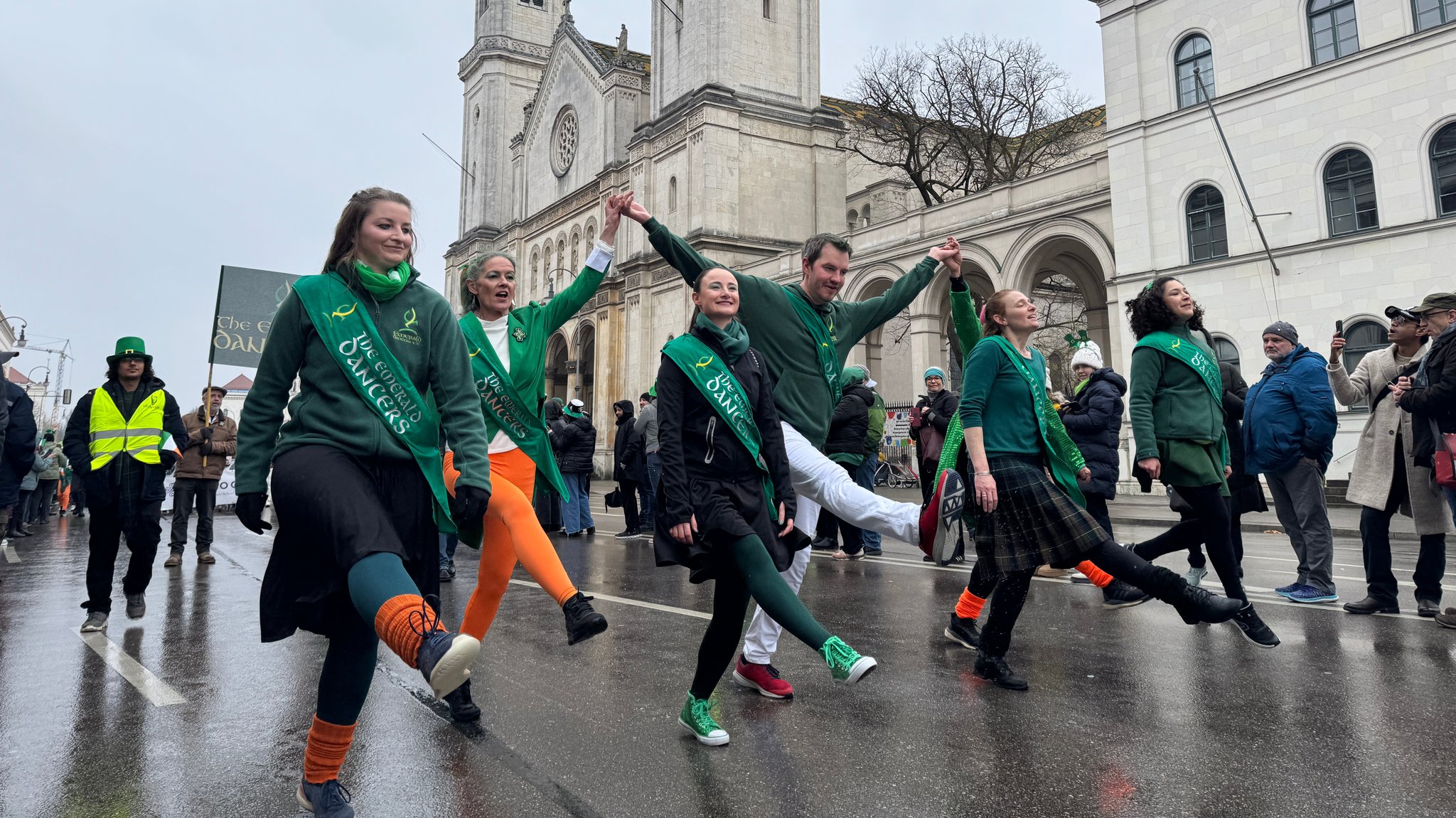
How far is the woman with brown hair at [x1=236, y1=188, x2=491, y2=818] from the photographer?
2.45 m

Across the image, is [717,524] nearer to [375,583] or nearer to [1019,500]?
[375,583]

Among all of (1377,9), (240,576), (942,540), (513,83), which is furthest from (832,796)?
(513,83)

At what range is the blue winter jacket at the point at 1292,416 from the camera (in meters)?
6.23

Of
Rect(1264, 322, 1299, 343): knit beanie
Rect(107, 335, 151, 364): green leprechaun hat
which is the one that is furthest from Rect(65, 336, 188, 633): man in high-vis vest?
Rect(1264, 322, 1299, 343): knit beanie

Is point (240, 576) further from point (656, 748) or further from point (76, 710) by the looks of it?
point (656, 748)

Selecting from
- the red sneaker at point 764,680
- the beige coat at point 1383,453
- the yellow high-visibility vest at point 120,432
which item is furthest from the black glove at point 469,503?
the beige coat at point 1383,453

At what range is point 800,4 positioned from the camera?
3706cm

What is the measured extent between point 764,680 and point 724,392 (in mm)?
1427

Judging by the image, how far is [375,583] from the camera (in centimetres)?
239

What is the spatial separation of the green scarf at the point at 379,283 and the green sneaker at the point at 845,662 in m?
1.79

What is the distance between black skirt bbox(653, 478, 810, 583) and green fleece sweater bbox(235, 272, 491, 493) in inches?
30.4

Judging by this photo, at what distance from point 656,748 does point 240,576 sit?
7007 millimetres

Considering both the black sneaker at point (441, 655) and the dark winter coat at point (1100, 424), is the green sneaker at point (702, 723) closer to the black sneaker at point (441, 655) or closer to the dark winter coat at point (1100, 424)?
the black sneaker at point (441, 655)

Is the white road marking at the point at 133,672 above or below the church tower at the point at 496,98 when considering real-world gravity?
below
